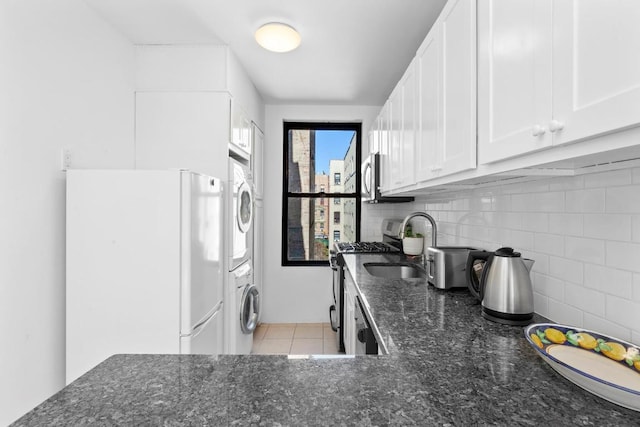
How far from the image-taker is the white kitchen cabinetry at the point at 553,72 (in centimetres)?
58

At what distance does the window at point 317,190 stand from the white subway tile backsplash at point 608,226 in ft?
9.79

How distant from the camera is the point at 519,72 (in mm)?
889

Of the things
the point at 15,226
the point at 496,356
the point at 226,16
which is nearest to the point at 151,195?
the point at 15,226

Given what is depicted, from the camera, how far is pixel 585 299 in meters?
1.10

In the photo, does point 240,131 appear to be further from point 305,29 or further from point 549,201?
point 549,201

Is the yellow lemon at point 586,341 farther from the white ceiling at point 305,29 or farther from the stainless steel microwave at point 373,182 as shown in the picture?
the stainless steel microwave at point 373,182

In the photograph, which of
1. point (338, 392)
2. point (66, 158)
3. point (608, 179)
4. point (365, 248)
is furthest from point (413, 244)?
point (66, 158)

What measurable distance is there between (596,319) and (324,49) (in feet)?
7.83

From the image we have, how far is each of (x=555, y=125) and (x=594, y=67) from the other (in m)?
0.13

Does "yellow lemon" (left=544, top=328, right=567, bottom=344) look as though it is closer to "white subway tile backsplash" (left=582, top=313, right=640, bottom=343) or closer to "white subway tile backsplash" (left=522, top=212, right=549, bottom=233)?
"white subway tile backsplash" (left=582, top=313, right=640, bottom=343)

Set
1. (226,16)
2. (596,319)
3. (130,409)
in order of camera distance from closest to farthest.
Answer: (130,409) < (596,319) < (226,16)

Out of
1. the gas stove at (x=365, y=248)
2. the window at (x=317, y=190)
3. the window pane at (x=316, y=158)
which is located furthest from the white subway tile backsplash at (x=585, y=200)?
the window pane at (x=316, y=158)

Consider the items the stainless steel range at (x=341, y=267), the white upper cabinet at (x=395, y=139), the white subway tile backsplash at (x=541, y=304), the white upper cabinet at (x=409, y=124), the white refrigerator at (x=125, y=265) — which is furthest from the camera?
the stainless steel range at (x=341, y=267)

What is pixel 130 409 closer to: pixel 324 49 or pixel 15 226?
pixel 15 226
